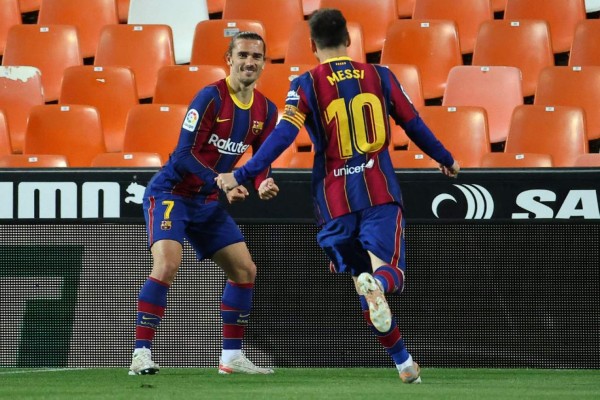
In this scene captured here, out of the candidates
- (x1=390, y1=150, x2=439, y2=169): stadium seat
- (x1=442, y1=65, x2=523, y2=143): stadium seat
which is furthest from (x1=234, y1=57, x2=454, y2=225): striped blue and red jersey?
(x1=442, y1=65, x2=523, y2=143): stadium seat

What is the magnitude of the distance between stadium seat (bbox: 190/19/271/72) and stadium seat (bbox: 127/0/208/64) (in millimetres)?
693

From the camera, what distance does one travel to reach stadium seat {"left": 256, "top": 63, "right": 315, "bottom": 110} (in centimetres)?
885

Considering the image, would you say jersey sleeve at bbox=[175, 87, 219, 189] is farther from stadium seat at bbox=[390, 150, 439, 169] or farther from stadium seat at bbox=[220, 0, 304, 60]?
stadium seat at bbox=[220, 0, 304, 60]

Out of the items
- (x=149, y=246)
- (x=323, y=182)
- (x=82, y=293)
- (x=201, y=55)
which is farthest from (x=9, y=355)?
(x=201, y=55)

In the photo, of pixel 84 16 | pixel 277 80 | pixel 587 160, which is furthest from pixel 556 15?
pixel 84 16

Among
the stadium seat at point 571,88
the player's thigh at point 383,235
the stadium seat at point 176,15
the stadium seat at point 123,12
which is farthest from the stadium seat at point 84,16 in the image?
the player's thigh at point 383,235

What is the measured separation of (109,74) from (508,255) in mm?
3829

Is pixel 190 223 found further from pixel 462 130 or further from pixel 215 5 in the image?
pixel 215 5

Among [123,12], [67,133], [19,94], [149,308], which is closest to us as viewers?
[149,308]

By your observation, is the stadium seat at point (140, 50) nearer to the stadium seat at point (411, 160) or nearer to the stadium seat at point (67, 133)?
the stadium seat at point (67, 133)

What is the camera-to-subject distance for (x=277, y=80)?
8.88 m

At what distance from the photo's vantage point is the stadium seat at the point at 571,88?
8.76m

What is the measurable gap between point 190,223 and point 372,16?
4650 mm

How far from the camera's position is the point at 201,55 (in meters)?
9.81
